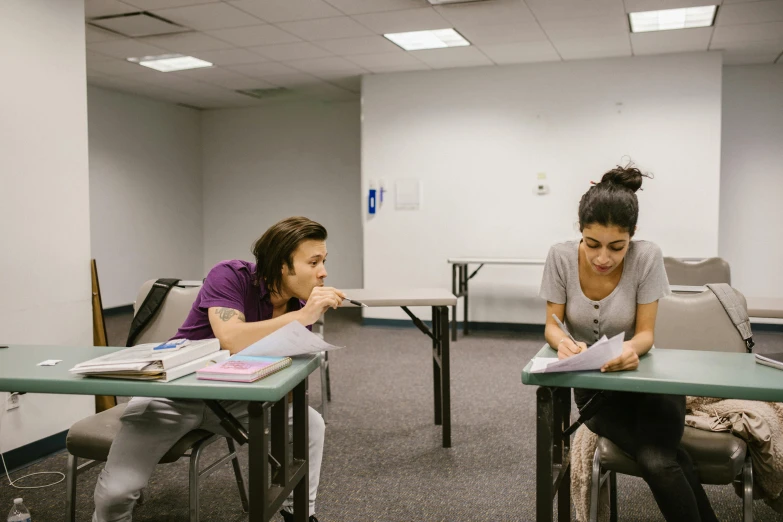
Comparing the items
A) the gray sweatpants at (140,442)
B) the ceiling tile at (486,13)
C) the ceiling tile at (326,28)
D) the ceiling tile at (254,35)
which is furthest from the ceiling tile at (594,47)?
the gray sweatpants at (140,442)

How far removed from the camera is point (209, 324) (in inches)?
74.8

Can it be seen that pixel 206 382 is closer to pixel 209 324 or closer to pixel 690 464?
pixel 209 324

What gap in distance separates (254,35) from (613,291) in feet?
12.4

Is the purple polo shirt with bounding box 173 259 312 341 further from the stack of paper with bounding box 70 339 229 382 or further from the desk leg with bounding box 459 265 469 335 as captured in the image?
the desk leg with bounding box 459 265 469 335

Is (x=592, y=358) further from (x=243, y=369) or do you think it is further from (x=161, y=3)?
(x=161, y=3)

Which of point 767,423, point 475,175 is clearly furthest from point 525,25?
point 767,423

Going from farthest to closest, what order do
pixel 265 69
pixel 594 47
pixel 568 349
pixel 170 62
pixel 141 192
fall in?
1. pixel 141 192
2. pixel 265 69
3. pixel 170 62
4. pixel 594 47
5. pixel 568 349

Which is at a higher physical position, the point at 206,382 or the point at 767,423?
the point at 206,382

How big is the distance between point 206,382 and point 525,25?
3.93 meters

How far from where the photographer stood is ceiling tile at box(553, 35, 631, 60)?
4977mm

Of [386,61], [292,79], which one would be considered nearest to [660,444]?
[386,61]

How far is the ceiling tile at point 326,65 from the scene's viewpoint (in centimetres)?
562

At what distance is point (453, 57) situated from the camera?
5570mm

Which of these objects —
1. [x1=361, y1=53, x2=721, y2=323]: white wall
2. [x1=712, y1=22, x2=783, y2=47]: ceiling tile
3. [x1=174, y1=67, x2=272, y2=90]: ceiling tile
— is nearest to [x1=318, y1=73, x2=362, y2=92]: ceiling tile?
[x1=361, y1=53, x2=721, y2=323]: white wall
